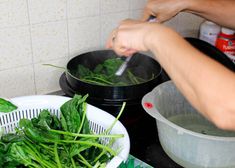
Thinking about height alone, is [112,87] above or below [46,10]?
below

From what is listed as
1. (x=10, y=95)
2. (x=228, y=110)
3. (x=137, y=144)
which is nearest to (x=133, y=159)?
(x=137, y=144)

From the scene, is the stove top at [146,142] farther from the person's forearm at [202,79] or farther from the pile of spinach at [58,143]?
the person's forearm at [202,79]

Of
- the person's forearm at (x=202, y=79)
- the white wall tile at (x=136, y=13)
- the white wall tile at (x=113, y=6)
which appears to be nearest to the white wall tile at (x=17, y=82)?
the white wall tile at (x=113, y=6)

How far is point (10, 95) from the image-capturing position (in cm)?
104

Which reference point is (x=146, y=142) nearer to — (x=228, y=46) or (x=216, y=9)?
(x=216, y=9)

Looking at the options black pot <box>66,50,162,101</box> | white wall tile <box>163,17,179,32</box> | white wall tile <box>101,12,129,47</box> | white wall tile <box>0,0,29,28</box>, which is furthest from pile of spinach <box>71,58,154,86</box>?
white wall tile <box>163,17,179,32</box>

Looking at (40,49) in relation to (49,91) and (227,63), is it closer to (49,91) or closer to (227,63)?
(49,91)

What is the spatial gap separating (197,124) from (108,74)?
0.34 metres

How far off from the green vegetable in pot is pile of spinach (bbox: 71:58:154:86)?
0.28 m

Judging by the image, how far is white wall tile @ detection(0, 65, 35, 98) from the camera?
39.8 inches

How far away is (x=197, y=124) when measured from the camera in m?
0.98

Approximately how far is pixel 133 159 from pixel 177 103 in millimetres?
271

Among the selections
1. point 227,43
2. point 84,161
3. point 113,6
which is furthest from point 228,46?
point 84,161

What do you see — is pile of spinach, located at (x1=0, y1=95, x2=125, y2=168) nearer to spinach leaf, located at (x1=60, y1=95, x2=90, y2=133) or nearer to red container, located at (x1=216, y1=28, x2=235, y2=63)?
spinach leaf, located at (x1=60, y1=95, x2=90, y2=133)
